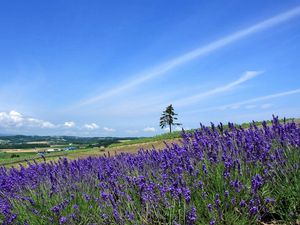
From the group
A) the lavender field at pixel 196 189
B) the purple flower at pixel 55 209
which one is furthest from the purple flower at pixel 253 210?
the purple flower at pixel 55 209

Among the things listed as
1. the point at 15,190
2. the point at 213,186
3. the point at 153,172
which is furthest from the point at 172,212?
the point at 15,190

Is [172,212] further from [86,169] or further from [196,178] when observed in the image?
[86,169]

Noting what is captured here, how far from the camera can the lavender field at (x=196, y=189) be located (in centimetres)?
291

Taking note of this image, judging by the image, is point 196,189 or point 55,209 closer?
point 196,189

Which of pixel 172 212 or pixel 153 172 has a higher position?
pixel 153 172

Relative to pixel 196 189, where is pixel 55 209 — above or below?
below

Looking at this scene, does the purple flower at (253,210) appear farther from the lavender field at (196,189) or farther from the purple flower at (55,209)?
the purple flower at (55,209)

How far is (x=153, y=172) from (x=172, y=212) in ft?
3.27

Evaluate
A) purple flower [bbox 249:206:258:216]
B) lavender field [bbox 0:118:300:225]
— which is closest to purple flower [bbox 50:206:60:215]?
lavender field [bbox 0:118:300:225]

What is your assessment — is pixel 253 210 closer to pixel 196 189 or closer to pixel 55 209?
pixel 196 189

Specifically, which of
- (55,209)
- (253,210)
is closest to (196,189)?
(253,210)

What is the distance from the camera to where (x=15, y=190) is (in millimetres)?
5000

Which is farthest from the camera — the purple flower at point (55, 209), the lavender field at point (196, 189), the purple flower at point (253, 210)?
the purple flower at point (55, 209)

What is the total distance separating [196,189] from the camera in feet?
10.4
